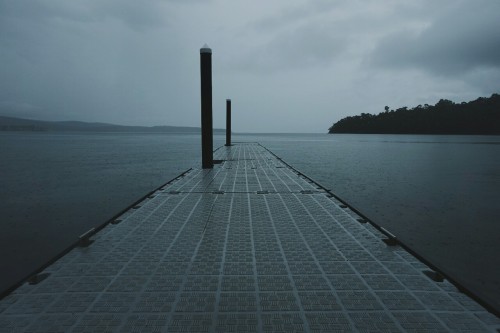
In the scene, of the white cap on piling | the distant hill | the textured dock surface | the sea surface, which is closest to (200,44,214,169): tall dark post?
the white cap on piling

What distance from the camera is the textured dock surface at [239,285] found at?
2.99m

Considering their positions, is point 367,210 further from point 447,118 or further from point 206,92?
point 447,118

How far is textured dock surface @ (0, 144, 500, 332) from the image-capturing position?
2994 millimetres

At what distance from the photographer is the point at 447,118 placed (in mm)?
116375

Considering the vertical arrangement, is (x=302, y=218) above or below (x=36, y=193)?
above

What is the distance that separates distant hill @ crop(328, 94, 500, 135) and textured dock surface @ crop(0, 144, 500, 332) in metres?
126

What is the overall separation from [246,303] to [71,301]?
5.64 feet

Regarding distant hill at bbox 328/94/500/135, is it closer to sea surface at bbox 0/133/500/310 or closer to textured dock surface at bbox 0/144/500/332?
sea surface at bbox 0/133/500/310

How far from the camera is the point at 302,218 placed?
21.3 feet

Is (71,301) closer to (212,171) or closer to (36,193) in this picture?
(212,171)

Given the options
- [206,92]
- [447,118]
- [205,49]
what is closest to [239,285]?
[206,92]

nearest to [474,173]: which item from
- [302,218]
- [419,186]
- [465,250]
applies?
[419,186]

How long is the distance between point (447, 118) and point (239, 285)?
132559mm

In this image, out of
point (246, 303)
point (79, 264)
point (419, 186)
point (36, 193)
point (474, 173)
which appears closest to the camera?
point (246, 303)
